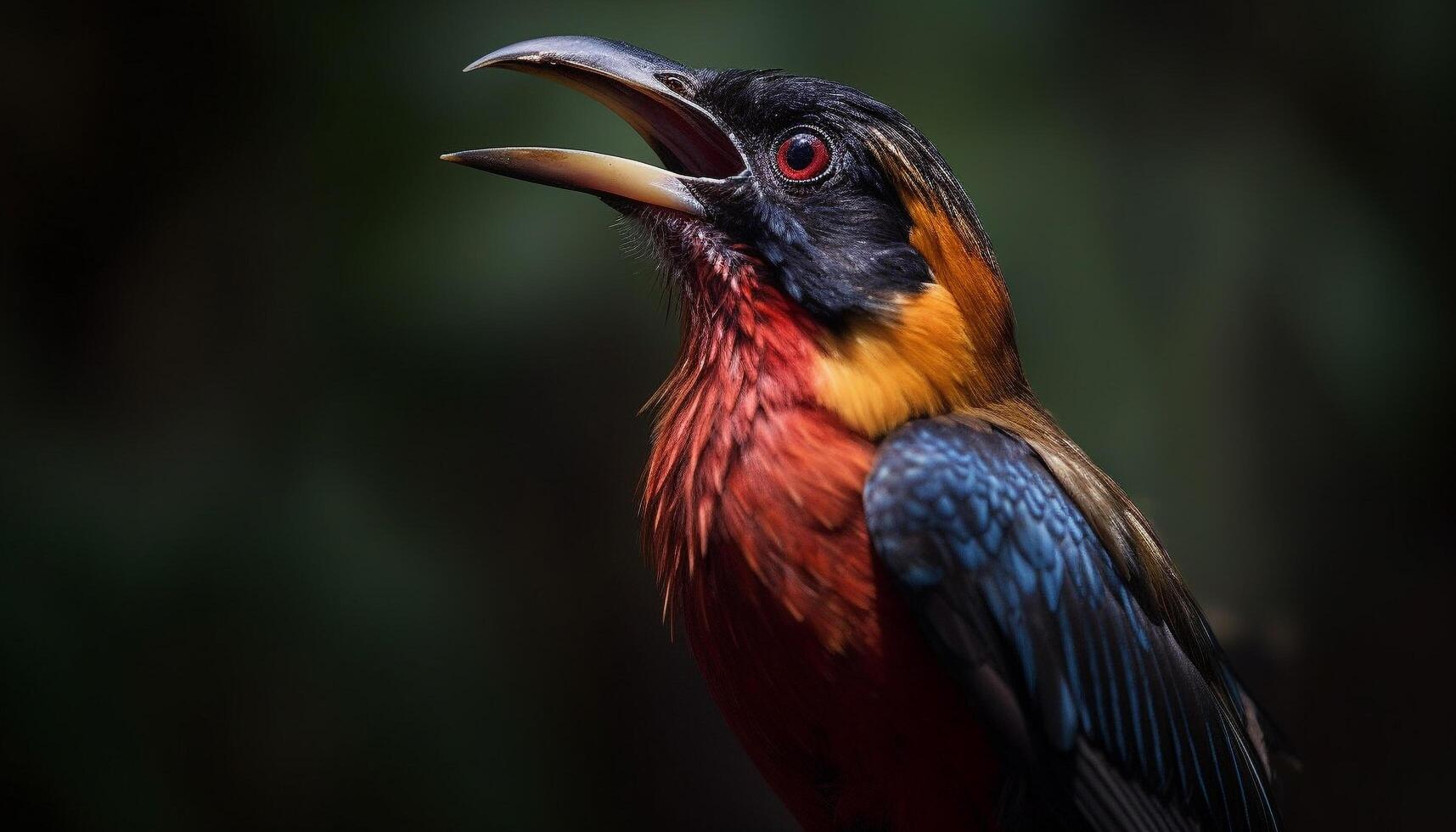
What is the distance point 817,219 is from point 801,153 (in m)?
0.14

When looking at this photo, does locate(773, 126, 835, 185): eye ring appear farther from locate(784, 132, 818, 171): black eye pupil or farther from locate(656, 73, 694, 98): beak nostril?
locate(656, 73, 694, 98): beak nostril

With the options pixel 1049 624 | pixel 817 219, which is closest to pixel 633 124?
pixel 817 219

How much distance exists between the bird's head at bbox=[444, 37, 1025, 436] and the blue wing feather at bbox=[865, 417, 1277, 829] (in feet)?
0.58

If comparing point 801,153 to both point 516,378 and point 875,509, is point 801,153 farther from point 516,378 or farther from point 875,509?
point 516,378

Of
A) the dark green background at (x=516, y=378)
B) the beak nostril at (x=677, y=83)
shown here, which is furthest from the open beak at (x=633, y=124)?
the dark green background at (x=516, y=378)

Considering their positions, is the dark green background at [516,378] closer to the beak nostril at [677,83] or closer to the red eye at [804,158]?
the beak nostril at [677,83]

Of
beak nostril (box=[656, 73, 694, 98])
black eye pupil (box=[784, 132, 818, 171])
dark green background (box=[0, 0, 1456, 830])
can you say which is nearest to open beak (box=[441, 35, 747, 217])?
beak nostril (box=[656, 73, 694, 98])

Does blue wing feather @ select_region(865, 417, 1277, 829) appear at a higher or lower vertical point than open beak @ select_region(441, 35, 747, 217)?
lower

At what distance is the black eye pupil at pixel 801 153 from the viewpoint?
222 centimetres

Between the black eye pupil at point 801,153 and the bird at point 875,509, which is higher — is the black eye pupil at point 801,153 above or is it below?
above

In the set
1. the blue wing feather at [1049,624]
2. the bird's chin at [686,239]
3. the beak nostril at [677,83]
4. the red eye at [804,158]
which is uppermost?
the beak nostril at [677,83]

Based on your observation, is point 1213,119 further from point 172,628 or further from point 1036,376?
point 172,628

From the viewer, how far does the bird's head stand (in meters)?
2.11

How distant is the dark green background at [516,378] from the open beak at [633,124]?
138cm
